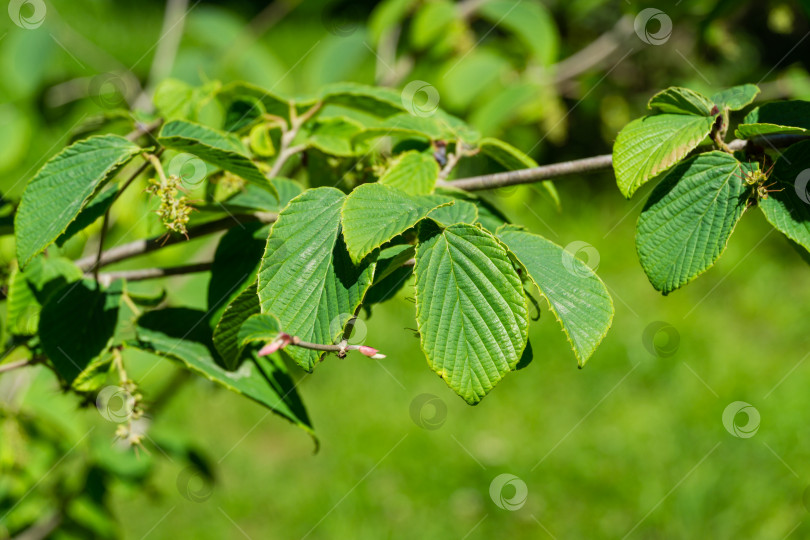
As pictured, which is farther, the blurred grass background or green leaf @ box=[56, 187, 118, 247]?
the blurred grass background

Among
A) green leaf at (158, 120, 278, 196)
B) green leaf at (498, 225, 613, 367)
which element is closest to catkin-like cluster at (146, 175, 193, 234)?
green leaf at (158, 120, 278, 196)

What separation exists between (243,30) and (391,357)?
2.06 m

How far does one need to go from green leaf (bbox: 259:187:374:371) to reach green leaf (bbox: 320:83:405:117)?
32 centimetres

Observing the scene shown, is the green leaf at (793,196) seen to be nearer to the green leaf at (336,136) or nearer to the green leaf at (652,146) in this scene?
the green leaf at (652,146)

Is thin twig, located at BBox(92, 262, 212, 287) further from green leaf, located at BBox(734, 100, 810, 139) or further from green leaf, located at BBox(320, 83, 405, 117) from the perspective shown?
green leaf, located at BBox(734, 100, 810, 139)

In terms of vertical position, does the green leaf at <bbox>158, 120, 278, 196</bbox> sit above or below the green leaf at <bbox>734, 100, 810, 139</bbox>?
below

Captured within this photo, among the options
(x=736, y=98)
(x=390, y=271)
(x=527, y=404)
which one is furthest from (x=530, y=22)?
(x=527, y=404)

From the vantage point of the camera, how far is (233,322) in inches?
33.8

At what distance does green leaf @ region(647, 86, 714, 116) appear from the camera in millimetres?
888

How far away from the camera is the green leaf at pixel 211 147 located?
0.83 meters

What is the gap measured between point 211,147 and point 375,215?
0.21 meters

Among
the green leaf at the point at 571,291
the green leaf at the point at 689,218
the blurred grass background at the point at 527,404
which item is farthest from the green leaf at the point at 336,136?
the blurred grass background at the point at 527,404

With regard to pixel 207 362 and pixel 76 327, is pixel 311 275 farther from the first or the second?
pixel 76 327

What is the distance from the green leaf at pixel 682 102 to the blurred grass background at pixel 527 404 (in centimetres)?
98
